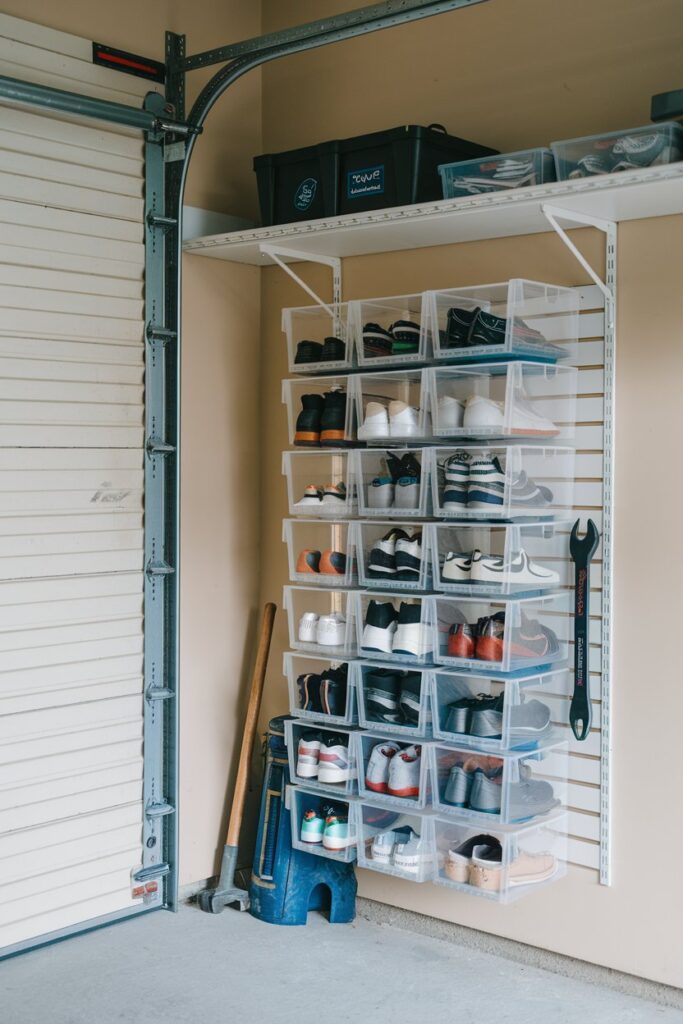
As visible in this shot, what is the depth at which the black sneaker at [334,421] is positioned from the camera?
12.8 ft

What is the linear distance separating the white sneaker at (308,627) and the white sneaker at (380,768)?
44 centimetres

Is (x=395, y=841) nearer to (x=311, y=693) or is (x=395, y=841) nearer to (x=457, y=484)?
(x=311, y=693)

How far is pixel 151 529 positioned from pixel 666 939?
87.7 inches

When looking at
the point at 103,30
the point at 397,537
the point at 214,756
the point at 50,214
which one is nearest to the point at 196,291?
the point at 50,214

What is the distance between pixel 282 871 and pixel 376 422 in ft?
5.52

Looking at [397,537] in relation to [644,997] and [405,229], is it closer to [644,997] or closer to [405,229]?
[405,229]

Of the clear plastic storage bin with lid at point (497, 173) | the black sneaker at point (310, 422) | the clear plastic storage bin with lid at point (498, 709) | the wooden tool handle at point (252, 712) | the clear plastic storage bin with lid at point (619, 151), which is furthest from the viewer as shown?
the wooden tool handle at point (252, 712)

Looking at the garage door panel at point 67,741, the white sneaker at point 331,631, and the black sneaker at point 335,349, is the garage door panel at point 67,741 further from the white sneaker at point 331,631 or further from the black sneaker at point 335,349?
the black sneaker at point 335,349

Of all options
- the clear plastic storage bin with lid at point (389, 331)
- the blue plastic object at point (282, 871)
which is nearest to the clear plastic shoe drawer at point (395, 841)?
the blue plastic object at point (282, 871)

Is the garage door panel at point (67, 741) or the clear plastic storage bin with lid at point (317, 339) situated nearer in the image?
the garage door panel at point (67, 741)

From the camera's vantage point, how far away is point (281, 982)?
3709mm

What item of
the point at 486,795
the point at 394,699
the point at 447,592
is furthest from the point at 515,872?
the point at 447,592

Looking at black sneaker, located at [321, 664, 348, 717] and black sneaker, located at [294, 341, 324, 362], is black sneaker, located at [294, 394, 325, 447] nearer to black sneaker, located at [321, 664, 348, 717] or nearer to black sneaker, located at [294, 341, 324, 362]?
black sneaker, located at [294, 341, 324, 362]

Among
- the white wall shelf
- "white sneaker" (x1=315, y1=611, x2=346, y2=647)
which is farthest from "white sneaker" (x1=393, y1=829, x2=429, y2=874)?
the white wall shelf
